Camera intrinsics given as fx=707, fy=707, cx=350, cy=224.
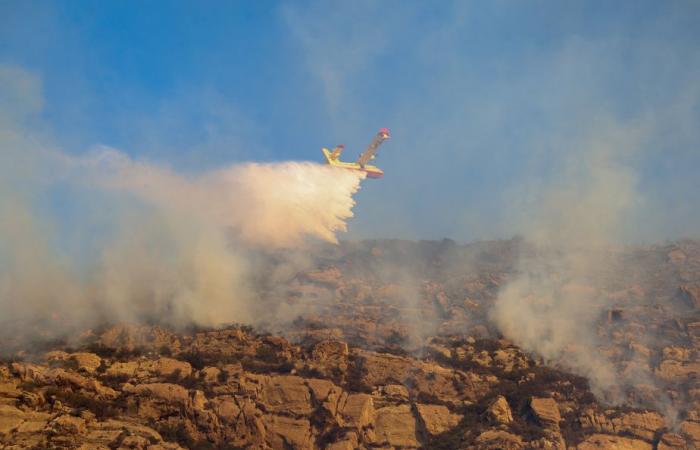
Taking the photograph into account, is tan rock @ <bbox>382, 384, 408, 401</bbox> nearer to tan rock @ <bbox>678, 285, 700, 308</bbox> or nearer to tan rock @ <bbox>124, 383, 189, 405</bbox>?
tan rock @ <bbox>124, 383, 189, 405</bbox>

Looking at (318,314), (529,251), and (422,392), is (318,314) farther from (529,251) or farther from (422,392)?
(529,251)

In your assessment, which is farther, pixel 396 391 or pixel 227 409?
pixel 396 391

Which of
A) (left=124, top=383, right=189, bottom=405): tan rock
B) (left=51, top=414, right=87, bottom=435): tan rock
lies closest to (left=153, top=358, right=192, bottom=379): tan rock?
(left=124, top=383, right=189, bottom=405): tan rock

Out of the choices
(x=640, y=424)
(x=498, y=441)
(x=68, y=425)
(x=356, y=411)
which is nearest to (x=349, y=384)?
(x=356, y=411)

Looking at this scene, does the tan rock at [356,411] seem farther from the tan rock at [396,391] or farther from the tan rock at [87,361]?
the tan rock at [87,361]

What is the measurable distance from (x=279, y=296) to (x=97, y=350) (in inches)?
1499

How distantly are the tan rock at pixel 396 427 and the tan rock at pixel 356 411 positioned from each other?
4.66 ft

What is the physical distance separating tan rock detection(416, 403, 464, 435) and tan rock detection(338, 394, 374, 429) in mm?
6330

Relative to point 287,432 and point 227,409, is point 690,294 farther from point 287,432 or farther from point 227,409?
point 227,409

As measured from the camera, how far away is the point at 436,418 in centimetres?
8744

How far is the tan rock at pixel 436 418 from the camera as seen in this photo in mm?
86250

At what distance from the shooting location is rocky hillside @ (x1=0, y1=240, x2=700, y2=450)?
80.5 meters

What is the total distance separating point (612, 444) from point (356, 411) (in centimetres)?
3016

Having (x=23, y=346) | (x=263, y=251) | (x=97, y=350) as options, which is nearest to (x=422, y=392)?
(x=97, y=350)
